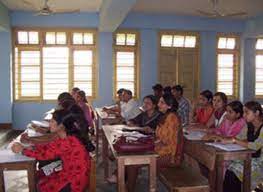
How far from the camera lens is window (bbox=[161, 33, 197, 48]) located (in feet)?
28.3

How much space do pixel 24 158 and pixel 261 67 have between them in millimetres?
7894

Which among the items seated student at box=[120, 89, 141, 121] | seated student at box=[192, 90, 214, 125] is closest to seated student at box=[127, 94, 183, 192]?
seated student at box=[192, 90, 214, 125]

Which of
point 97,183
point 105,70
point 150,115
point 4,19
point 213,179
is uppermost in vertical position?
point 4,19

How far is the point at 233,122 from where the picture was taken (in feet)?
11.9

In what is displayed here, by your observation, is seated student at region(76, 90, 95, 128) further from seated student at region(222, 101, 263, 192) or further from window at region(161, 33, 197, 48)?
window at region(161, 33, 197, 48)

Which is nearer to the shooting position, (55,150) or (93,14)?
(55,150)

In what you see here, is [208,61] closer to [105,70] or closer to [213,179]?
[105,70]

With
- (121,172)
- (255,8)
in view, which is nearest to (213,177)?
(121,172)

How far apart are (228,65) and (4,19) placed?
538 cm

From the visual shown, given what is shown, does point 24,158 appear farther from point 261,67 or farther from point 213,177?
point 261,67

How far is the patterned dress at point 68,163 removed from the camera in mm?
2492

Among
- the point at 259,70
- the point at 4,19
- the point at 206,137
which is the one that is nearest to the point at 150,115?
the point at 206,137

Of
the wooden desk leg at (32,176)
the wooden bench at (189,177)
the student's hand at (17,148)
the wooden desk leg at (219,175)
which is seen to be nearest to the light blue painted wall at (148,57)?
the wooden bench at (189,177)

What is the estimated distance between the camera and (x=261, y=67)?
9312 mm
